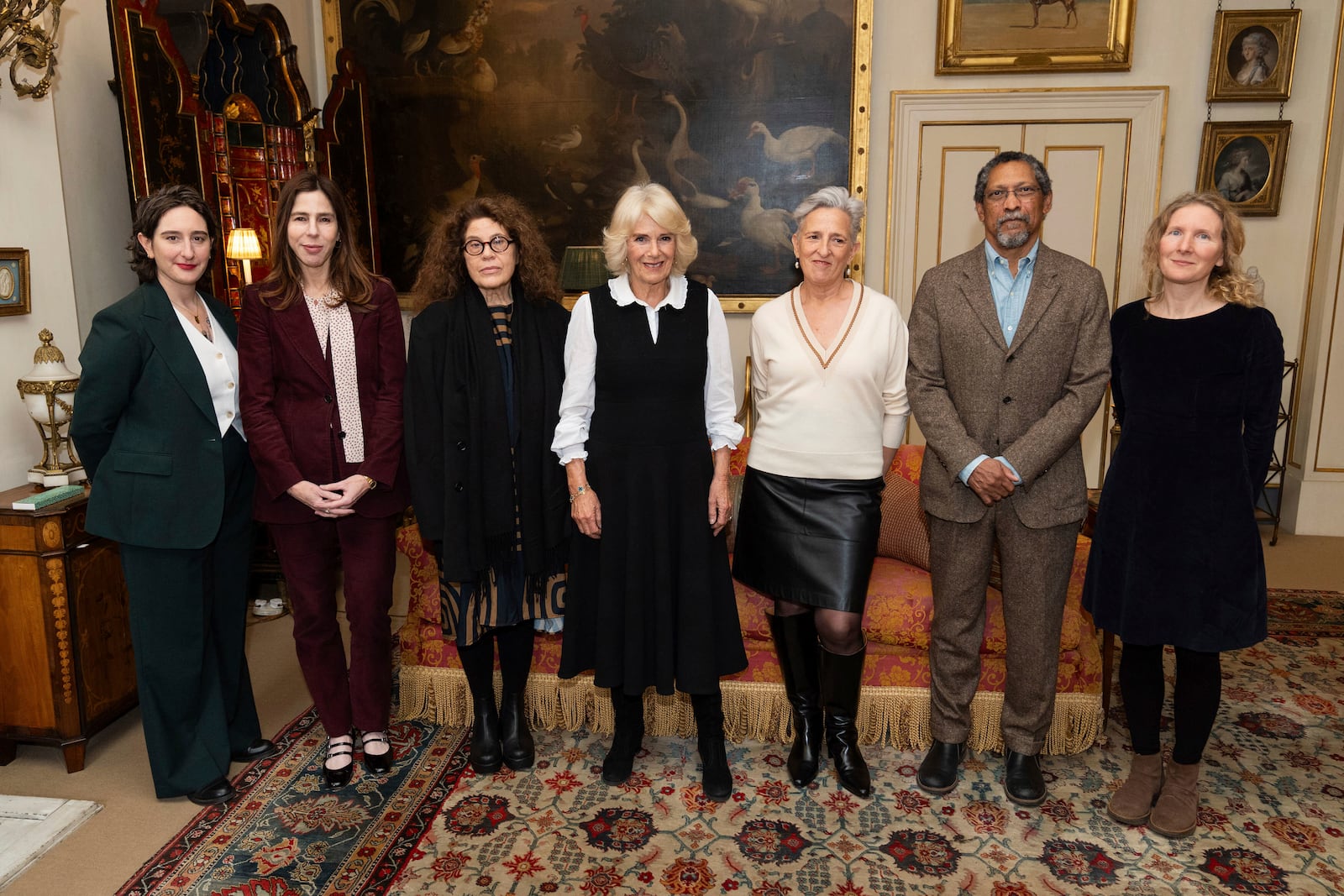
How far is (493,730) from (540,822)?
0.39m

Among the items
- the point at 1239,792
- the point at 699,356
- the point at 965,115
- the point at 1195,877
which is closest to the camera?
the point at 1195,877

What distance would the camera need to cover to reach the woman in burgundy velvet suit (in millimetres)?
2535

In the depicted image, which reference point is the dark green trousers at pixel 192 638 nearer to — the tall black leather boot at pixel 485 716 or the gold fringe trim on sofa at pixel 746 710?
the gold fringe trim on sofa at pixel 746 710

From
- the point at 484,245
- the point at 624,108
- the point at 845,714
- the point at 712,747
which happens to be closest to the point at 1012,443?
the point at 845,714

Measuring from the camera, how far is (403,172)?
589 cm

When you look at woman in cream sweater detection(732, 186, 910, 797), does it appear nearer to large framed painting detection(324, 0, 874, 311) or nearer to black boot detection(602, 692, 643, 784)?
black boot detection(602, 692, 643, 784)

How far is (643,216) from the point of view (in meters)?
2.38

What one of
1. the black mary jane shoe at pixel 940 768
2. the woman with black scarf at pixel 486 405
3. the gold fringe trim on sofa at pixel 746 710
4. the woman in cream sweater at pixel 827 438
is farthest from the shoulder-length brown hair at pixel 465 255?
the black mary jane shoe at pixel 940 768

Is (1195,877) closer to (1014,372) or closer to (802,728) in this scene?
(802,728)

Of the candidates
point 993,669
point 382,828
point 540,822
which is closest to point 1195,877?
point 993,669

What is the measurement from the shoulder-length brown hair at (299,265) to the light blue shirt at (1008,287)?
1805 mm

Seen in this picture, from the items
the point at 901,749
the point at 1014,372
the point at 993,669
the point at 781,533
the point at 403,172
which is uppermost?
the point at 403,172

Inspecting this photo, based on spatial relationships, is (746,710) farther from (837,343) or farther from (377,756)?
(837,343)

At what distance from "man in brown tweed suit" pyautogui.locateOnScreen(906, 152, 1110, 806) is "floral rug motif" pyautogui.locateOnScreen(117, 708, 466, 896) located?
62.7 inches
